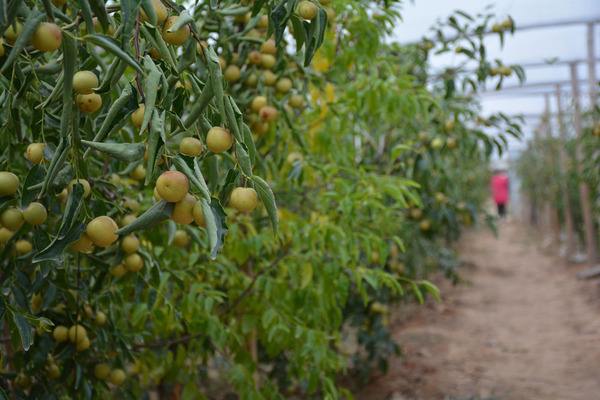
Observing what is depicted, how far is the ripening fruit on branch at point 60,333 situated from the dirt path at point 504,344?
8.31 feet

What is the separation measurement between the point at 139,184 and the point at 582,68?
7149 mm

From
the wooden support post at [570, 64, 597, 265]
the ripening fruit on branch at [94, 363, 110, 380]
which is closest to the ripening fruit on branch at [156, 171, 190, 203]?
the ripening fruit on branch at [94, 363, 110, 380]

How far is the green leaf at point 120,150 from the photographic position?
862 millimetres

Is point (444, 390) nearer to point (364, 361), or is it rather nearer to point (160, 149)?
point (364, 361)

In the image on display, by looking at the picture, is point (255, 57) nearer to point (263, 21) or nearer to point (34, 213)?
point (263, 21)

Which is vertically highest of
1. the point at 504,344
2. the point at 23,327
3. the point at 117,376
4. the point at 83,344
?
the point at 23,327

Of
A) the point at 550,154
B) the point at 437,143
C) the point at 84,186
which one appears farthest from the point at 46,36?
the point at 550,154

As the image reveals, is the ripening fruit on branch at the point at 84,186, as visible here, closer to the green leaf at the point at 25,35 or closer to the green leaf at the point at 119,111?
the green leaf at the point at 119,111

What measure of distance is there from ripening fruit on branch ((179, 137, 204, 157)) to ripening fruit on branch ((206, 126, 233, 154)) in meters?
0.01

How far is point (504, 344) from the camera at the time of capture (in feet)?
16.0

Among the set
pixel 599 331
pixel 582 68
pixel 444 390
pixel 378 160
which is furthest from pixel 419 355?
pixel 582 68

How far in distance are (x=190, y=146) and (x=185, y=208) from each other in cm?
9

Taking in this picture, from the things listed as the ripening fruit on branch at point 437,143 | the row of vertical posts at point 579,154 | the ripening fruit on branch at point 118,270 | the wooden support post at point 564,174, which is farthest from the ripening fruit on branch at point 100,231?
the wooden support post at point 564,174

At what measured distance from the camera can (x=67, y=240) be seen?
96 cm
